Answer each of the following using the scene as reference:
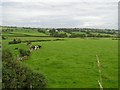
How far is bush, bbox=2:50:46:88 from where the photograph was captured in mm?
26945

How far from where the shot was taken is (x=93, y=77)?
38438mm

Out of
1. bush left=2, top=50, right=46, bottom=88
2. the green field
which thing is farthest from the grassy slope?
bush left=2, top=50, right=46, bottom=88

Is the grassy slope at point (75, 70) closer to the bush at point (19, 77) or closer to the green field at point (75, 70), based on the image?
the green field at point (75, 70)

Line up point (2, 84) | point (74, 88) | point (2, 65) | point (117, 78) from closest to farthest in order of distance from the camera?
1. point (2, 84)
2. point (2, 65)
3. point (74, 88)
4. point (117, 78)

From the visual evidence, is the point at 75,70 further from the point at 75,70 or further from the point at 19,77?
the point at 19,77

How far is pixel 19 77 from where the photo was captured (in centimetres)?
2848

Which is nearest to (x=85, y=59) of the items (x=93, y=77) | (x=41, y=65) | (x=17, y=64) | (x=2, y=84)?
(x=41, y=65)

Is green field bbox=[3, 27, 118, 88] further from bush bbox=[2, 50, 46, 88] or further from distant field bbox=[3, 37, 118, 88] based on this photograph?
bush bbox=[2, 50, 46, 88]

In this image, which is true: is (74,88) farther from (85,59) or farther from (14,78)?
(85,59)

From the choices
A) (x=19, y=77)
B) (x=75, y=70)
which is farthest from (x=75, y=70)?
(x=19, y=77)

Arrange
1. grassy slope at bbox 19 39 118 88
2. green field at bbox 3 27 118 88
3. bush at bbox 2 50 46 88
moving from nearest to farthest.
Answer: bush at bbox 2 50 46 88 < green field at bbox 3 27 118 88 < grassy slope at bbox 19 39 118 88

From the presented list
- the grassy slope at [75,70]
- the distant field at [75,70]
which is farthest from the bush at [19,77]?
the grassy slope at [75,70]

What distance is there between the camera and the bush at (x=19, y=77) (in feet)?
88.4

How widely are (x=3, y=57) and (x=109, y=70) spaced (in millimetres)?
19052
